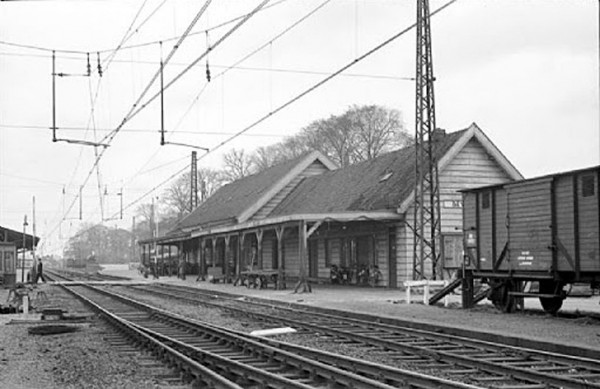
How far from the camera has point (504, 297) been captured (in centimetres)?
1908

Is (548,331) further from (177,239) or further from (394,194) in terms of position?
(177,239)

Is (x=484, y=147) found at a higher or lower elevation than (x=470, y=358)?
higher

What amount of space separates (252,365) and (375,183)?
77.6ft

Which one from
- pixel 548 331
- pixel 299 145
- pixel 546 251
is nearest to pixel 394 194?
pixel 546 251

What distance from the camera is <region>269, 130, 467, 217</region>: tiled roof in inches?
1227

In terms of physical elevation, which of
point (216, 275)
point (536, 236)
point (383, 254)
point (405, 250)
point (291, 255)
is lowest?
point (216, 275)

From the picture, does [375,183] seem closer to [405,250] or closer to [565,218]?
[405,250]

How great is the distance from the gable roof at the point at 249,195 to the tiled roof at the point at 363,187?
1.06 metres

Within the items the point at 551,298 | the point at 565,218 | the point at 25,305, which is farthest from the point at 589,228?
the point at 25,305

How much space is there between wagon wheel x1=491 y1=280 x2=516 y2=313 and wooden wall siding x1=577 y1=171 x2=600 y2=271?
2.93 m

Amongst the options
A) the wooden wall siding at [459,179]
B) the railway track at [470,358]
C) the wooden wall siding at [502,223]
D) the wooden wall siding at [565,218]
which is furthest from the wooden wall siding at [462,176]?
the railway track at [470,358]

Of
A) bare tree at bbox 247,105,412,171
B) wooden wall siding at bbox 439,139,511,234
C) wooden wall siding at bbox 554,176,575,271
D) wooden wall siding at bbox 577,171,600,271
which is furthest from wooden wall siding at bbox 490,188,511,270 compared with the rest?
bare tree at bbox 247,105,412,171

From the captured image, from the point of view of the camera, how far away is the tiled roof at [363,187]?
31156mm

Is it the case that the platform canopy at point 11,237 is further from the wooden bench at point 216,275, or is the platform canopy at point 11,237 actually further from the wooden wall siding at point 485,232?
the wooden wall siding at point 485,232
